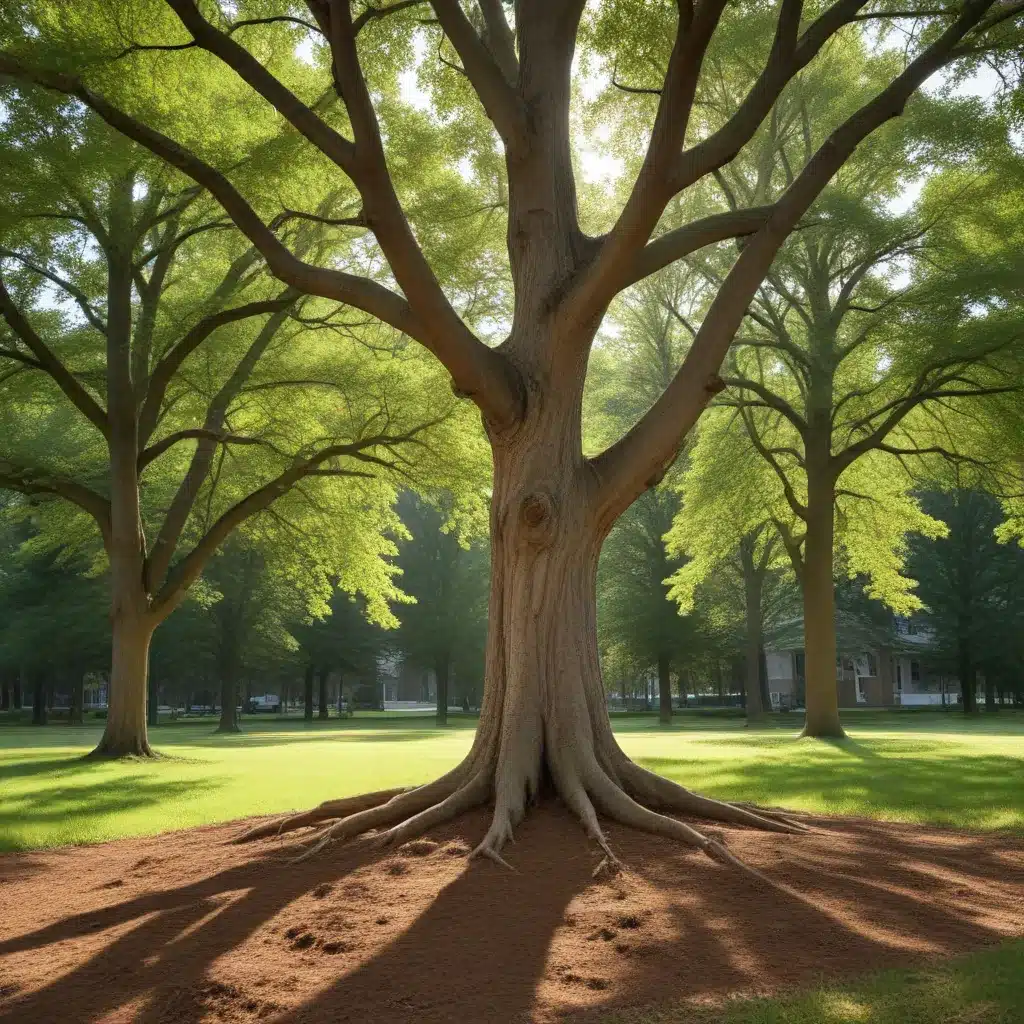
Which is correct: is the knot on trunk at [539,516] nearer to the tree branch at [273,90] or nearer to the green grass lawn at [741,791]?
the tree branch at [273,90]

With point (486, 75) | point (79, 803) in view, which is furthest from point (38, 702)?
point (486, 75)

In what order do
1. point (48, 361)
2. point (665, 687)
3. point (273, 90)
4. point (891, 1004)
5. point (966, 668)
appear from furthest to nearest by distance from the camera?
1. point (966, 668)
2. point (665, 687)
3. point (48, 361)
4. point (273, 90)
5. point (891, 1004)

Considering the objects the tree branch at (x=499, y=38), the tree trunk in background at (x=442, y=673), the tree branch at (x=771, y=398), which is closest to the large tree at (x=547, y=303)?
the tree branch at (x=499, y=38)

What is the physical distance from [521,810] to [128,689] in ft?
44.2

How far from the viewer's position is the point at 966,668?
1718 inches

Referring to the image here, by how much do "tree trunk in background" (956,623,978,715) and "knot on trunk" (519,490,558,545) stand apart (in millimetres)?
40490

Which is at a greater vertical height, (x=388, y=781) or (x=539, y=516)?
(x=539, y=516)

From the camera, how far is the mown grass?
3723mm

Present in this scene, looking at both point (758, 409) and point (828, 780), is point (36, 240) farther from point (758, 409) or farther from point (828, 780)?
point (758, 409)

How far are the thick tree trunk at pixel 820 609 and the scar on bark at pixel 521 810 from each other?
14.8 meters

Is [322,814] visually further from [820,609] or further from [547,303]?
[820,609]

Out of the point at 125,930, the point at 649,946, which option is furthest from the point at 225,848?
the point at 649,946

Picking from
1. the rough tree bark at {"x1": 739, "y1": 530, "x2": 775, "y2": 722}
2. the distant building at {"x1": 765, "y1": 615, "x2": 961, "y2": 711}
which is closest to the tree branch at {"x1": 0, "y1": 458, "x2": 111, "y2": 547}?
the rough tree bark at {"x1": 739, "y1": 530, "x2": 775, "y2": 722}

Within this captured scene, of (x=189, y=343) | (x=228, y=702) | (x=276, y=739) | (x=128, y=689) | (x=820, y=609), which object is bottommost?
(x=276, y=739)
